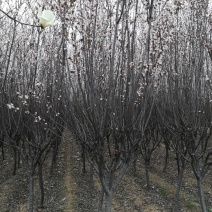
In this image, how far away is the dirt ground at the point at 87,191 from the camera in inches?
324

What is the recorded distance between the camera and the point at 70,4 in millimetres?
3881

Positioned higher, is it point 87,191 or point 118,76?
point 118,76

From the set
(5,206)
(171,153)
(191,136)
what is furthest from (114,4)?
(171,153)

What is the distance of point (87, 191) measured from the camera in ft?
30.5

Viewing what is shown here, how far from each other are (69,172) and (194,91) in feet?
21.9

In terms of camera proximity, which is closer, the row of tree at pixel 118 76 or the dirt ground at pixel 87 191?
the row of tree at pixel 118 76

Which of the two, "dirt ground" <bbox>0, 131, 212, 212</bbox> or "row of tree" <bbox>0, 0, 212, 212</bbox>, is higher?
"row of tree" <bbox>0, 0, 212, 212</bbox>

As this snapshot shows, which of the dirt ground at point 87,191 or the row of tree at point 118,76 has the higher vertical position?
the row of tree at point 118,76

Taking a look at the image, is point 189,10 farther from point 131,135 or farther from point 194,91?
point 131,135

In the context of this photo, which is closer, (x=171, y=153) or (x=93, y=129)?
(x=93, y=129)

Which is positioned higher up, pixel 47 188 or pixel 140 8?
pixel 140 8

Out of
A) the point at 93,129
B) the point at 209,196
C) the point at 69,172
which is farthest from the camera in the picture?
the point at 69,172

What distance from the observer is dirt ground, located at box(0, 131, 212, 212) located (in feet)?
27.0

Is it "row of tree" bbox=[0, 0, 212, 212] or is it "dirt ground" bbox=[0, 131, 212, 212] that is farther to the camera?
"dirt ground" bbox=[0, 131, 212, 212]
